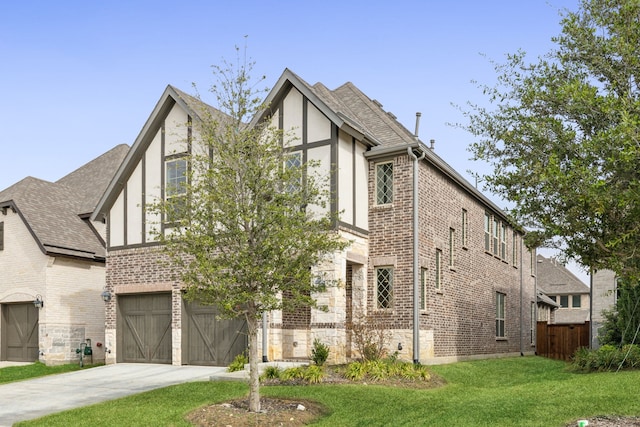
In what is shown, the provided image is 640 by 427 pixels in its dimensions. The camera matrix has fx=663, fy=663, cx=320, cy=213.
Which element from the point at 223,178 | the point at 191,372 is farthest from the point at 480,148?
the point at 191,372

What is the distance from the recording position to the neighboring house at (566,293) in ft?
153

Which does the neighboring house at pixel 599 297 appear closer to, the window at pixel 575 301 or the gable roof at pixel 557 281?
the gable roof at pixel 557 281

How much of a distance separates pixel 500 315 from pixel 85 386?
17.0 metres

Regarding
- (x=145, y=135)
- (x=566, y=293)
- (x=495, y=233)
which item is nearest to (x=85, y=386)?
(x=145, y=135)

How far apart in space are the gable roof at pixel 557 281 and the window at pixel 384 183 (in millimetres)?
30794

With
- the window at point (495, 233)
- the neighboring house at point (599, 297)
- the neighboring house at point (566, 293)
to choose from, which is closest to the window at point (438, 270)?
the window at point (495, 233)

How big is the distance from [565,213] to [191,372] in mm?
12095

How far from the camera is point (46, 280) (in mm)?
23344

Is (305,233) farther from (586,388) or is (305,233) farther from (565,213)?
(586,388)

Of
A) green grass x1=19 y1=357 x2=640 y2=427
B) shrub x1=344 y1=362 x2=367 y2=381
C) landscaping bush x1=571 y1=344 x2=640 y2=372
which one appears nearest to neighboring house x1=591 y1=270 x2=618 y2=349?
landscaping bush x1=571 y1=344 x2=640 y2=372

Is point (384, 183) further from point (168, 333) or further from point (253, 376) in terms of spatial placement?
point (253, 376)

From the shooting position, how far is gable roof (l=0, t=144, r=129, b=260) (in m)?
23.9

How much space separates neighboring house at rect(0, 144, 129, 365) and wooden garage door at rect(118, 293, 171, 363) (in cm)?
318

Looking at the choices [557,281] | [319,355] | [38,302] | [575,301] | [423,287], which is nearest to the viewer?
[319,355]
